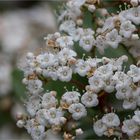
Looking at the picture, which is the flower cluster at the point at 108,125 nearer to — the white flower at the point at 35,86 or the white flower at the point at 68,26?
the white flower at the point at 35,86

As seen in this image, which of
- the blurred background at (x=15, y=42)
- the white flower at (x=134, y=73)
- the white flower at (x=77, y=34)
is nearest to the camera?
the white flower at (x=134, y=73)

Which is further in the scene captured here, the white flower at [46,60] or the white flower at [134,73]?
the white flower at [46,60]

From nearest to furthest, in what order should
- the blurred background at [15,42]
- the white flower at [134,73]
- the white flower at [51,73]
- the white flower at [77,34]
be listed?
1. the white flower at [134,73]
2. the white flower at [51,73]
3. the white flower at [77,34]
4. the blurred background at [15,42]

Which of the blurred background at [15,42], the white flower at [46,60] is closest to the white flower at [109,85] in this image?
the white flower at [46,60]

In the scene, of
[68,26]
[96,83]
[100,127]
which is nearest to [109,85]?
[96,83]

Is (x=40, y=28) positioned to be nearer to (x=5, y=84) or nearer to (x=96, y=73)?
(x=5, y=84)

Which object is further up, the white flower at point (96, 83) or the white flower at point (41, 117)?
the white flower at point (96, 83)

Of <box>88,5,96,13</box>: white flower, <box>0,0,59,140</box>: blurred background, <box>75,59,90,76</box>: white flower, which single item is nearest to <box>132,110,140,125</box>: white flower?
<box>75,59,90,76</box>: white flower

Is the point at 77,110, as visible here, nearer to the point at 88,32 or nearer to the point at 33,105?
the point at 33,105
